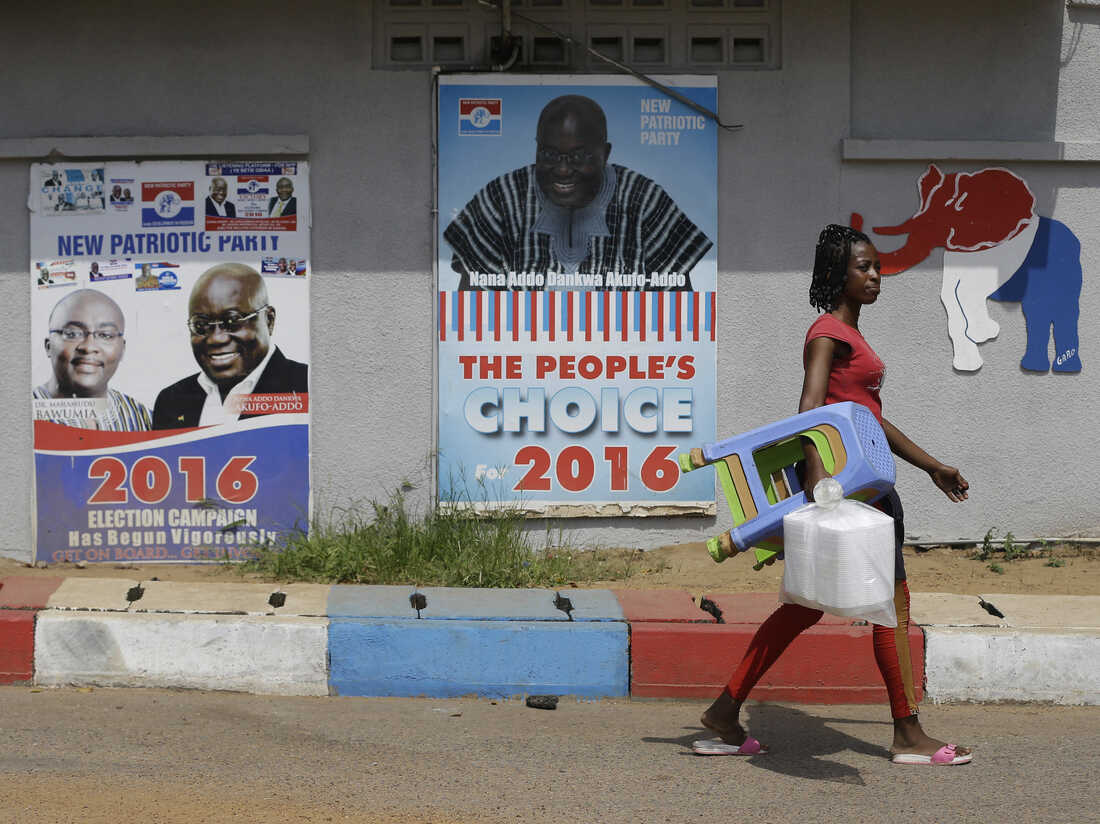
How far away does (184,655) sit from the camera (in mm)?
5086

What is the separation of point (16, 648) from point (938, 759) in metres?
3.62

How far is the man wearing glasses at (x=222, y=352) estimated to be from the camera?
6.90m

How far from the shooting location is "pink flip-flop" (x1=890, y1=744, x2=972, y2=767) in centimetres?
425

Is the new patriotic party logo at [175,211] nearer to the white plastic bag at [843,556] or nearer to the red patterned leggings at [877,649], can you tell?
the red patterned leggings at [877,649]

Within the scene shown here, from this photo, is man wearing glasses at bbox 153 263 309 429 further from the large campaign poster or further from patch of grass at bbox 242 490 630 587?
patch of grass at bbox 242 490 630 587

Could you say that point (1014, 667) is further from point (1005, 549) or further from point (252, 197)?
point (252, 197)

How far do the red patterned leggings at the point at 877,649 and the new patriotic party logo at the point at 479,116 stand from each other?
3.69 meters

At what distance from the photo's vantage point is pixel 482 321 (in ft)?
22.9

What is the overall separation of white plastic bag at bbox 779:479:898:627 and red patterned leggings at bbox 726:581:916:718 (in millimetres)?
324

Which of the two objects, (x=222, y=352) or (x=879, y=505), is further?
(x=222, y=352)

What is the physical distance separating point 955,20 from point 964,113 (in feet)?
1.73

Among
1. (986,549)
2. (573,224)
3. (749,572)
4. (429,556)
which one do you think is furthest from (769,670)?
(573,224)

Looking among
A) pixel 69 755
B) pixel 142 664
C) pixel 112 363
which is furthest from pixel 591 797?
pixel 112 363

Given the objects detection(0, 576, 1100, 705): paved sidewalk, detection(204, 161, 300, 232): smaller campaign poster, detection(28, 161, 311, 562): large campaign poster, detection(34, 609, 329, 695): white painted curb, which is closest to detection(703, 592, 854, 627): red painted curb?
detection(0, 576, 1100, 705): paved sidewalk
